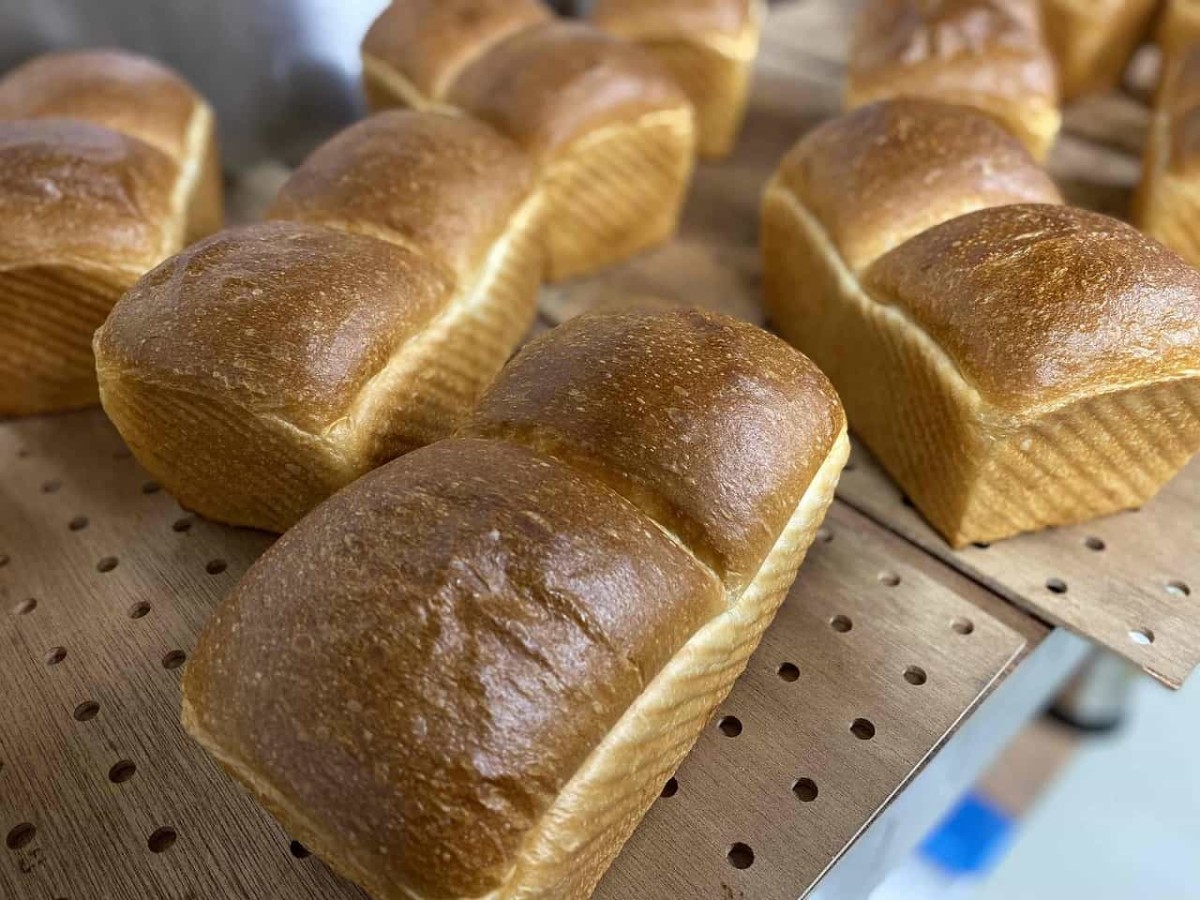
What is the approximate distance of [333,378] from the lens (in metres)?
1.03

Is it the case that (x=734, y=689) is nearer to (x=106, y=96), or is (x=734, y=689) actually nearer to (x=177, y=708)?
(x=177, y=708)

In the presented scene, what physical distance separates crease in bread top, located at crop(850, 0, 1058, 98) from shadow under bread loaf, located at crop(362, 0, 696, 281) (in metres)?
0.44

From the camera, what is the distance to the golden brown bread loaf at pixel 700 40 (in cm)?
188

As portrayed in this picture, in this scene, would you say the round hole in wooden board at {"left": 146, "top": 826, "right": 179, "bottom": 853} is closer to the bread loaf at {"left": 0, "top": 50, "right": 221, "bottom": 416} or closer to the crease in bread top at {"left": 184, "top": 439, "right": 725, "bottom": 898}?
the crease in bread top at {"left": 184, "top": 439, "right": 725, "bottom": 898}

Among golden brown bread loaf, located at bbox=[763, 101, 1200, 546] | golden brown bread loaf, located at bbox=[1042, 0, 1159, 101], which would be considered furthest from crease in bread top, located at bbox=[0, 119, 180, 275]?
golden brown bread loaf, located at bbox=[1042, 0, 1159, 101]

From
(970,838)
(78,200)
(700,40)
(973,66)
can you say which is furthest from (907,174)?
(970,838)

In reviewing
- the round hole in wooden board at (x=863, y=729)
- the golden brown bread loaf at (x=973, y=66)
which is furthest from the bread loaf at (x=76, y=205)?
the golden brown bread loaf at (x=973, y=66)

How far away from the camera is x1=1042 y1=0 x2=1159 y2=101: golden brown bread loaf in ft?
6.79

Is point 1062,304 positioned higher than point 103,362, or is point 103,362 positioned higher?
point 1062,304

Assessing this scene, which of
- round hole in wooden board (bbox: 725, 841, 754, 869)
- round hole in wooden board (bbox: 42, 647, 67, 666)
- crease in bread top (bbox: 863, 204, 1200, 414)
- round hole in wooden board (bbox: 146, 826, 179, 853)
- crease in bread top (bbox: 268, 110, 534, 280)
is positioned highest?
crease in bread top (bbox: 863, 204, 1200, 414)

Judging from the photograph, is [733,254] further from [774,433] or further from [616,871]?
[616,871]

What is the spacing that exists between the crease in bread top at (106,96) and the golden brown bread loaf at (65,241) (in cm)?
11

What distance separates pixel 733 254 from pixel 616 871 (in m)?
1.19

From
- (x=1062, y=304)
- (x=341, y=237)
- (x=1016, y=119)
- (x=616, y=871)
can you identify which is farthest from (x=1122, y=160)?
(x=616, y=871)
